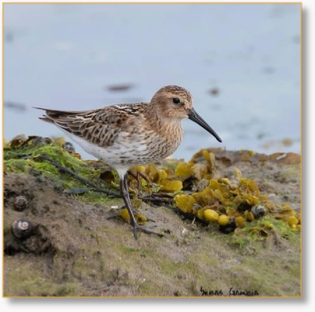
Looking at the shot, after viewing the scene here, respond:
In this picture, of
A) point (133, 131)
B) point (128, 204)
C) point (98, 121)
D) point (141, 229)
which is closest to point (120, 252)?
point (141, 229)

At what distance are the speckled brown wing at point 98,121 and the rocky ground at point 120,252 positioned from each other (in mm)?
428

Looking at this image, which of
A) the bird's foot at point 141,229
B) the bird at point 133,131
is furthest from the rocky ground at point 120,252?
the bird at point 133,131

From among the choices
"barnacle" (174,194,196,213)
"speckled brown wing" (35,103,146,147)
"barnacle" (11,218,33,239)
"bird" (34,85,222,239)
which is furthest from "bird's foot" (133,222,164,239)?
"barnacle" (11,218,33,239)

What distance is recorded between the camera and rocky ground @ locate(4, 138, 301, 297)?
519cm

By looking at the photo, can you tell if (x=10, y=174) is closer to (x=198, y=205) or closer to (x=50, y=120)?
(x=50, y=120)

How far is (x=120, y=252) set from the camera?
5.45 metres

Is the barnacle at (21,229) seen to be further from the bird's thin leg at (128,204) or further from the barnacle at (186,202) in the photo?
the barnacle at (186,202)

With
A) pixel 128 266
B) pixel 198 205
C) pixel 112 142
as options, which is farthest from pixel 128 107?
pixel 128 266

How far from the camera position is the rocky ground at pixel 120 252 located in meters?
5.19

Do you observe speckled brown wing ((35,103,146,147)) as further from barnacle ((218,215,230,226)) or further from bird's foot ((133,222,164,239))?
barnacle ((218,215,230,226))

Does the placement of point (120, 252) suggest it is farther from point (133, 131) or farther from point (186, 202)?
point (133, 131)

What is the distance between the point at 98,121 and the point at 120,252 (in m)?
1.17

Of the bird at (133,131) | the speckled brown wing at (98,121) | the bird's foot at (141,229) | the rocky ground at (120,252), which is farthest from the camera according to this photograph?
the speckled brown wing at (98,121)

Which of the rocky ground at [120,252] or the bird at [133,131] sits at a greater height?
the bird at [133,131]
